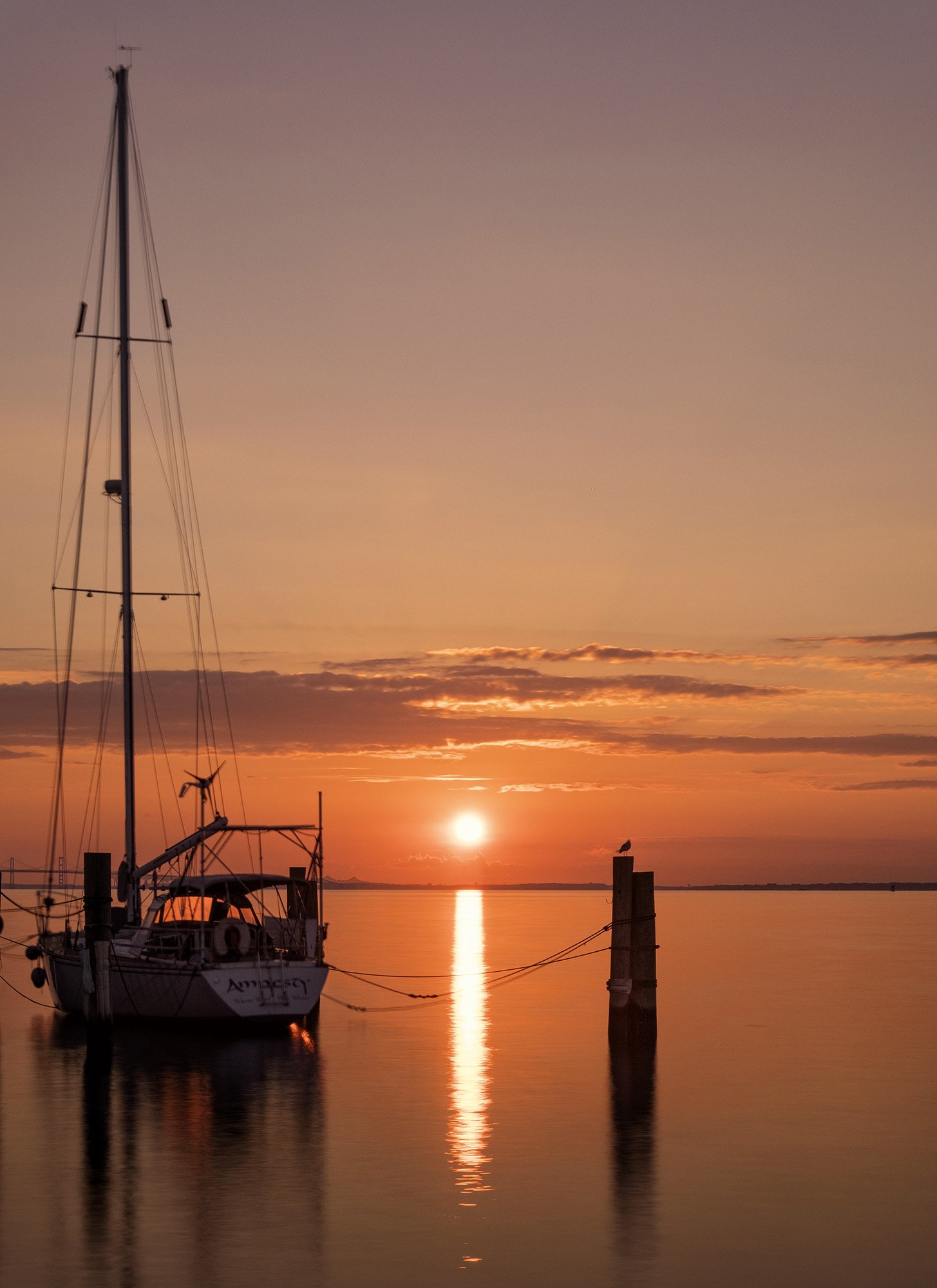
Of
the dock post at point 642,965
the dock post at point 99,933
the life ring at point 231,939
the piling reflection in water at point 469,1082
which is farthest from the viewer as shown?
the life ring at point 231,939

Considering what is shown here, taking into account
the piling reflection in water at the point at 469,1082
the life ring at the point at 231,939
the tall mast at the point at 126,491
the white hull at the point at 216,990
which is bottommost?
the piling reflection in water at the point at 469,1082

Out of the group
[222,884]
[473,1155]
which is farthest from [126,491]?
[473,1155]

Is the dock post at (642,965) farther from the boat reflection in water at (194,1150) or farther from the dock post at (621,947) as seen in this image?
the boat reflection in water at (194,1150)

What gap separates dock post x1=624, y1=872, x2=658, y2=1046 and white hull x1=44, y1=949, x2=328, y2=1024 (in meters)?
8.75

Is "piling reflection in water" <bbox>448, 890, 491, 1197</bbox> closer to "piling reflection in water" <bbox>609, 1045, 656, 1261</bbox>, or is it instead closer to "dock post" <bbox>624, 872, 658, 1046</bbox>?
"piling reflection in water" <bbox>609, 1045, 656, 1261</bbox>

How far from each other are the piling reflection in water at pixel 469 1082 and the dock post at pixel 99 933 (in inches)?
357

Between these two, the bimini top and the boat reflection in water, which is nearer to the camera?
the boat reflection in water

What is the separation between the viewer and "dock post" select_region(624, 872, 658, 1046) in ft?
125

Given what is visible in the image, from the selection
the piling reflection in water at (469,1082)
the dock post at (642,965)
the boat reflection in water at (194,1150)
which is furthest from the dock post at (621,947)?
the boat reflection in water at (194,1150)

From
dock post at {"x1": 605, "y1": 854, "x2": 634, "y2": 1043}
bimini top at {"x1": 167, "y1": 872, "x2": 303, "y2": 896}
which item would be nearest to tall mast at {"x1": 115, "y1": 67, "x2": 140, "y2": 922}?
bimini top at {"x1": 167, "y1": 872, "x2": 303, "y2": 896}

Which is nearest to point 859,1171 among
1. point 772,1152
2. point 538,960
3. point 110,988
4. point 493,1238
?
point 772,1152

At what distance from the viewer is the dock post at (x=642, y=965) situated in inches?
1496

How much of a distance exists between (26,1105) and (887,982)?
173 ft

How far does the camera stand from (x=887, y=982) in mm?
77375
